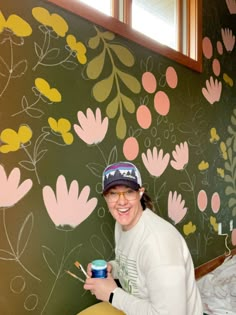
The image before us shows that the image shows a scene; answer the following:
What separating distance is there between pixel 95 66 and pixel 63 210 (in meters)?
0.79

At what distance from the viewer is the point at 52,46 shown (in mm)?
1480

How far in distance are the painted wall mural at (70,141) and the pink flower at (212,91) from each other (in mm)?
293

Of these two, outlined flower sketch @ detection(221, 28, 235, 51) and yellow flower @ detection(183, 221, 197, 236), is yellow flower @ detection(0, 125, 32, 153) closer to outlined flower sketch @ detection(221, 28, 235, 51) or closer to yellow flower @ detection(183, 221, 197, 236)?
yellow flower @ detection(183, 221, 197, 236)

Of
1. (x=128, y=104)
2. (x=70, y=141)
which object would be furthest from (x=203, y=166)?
(x=70, y=141)

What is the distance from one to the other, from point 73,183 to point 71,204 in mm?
105

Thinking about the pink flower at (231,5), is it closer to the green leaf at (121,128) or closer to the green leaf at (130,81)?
the green leaf at (130,81)

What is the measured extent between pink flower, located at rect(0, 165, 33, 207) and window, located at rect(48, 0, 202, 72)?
33.1 inches

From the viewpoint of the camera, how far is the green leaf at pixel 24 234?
134 cm

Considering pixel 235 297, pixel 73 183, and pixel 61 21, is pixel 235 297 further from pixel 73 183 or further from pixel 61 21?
pixel 61 21

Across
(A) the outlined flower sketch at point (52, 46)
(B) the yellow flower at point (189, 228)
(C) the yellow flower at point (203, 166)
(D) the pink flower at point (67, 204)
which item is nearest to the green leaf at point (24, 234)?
(D) the pink flower at point (67, 204)

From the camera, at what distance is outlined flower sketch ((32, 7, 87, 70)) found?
1432 mm

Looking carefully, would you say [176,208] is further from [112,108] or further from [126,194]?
[126,194]

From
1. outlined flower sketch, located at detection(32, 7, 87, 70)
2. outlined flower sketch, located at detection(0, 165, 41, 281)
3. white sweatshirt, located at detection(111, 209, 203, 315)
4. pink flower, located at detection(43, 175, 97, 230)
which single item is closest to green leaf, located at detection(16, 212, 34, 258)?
outlined flower sketch, located at detection(0, 165, 41, 281)

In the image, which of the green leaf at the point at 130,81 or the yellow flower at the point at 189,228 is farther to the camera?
the yellow flower at the point at 189,228
